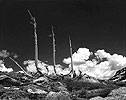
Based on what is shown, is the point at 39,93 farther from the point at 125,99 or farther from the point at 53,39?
the point at 53,39

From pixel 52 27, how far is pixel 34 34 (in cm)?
754

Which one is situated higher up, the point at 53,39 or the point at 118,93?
the point at 53,39

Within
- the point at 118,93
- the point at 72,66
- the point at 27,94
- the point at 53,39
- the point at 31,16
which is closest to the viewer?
the point at 118,93

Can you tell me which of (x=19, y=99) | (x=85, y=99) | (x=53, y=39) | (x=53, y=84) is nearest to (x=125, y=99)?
(x=85, y=99)

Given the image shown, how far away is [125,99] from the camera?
13.0 m

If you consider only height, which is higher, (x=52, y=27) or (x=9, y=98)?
(x=52, y=27)

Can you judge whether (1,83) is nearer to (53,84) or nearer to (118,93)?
(53,84)

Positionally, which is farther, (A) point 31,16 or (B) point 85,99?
(A) point 31,16

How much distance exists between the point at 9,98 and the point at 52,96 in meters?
2.95

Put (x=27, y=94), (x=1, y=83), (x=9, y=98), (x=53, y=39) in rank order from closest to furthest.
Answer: (x=9, y=98)
(x=27, y=94)
(x=1, y=83)
(x=53, y=39)

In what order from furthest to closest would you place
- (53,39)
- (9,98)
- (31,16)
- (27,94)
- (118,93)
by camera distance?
(53,39)
(31,16)
(27,94)
(9,98)
(118,93)

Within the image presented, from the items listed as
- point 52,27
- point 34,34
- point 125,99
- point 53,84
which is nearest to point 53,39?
point 52,27

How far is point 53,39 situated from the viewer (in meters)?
40.2

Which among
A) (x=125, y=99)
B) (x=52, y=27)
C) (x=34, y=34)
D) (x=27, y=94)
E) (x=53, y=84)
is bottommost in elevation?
(x=125, y=99)
